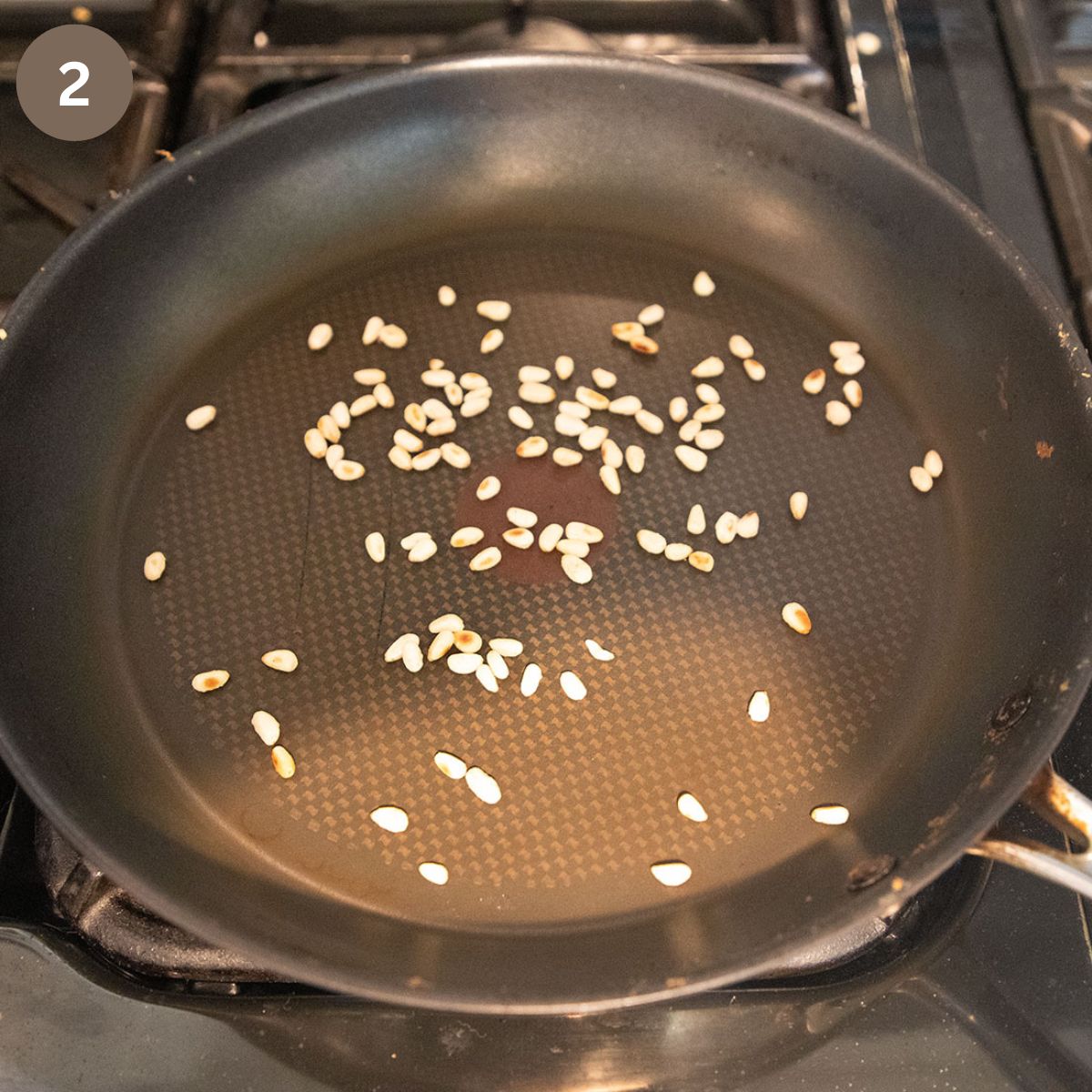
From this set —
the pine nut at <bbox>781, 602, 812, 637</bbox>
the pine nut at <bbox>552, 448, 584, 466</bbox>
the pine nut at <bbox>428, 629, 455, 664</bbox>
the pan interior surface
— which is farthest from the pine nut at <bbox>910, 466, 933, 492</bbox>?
the pine nut at <bbox>428, 629, 455, 664</bbox>

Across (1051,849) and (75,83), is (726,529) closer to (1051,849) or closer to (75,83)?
(1051,849)

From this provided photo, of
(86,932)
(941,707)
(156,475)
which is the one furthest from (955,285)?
(86,932)

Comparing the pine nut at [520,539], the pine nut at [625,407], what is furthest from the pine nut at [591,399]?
the pine nut at [520,539]

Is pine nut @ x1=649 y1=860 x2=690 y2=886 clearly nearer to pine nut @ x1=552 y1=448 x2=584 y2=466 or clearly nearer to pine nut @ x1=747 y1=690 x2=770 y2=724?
pine nut @ x1=747 y1=690 x2=770 y2=724

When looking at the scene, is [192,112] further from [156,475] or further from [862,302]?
[862,302]

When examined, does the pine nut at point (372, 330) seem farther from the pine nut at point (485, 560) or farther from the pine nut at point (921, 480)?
the pine nut at point (921, 480)
